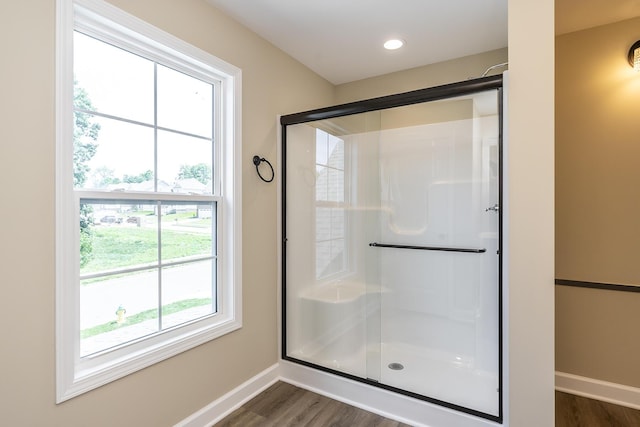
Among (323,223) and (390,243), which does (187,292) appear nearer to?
(323,223)

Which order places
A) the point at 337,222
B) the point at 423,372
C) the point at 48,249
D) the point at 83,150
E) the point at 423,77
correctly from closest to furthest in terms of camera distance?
the point at 48,249 < the point at 83,150 < the point at 423,372 < the point at 337,222 < the point at 423,77

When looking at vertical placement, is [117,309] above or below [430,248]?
below

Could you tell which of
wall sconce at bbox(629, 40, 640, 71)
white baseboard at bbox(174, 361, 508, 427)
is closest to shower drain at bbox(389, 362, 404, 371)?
white baseboard at bbox(174, 361, 508, 427)

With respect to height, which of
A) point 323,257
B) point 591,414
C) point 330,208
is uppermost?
point 330,208

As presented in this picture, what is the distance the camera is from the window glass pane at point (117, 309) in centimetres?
146

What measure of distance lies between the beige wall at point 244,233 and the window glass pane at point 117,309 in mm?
169

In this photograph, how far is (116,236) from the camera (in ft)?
5.12

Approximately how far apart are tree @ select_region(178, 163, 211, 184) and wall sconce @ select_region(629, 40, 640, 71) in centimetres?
278

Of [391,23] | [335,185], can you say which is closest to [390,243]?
[335,185]

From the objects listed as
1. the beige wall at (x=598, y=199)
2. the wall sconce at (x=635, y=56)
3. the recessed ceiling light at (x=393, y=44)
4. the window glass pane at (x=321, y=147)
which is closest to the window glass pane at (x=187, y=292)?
the window glass pane at (x=321, y=147)

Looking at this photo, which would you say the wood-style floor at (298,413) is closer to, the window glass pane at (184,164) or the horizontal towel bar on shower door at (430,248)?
the horizontal towel bar on shower door at (430,248)

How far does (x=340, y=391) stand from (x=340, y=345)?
297 millimetres

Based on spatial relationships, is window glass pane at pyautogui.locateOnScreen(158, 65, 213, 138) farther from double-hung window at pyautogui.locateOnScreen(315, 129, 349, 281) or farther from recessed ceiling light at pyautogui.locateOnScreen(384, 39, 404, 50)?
recessed ceiling light at pyautogui.locateOnScreen(384, 39, 404, 50)

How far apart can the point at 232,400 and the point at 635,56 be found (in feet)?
11.1
